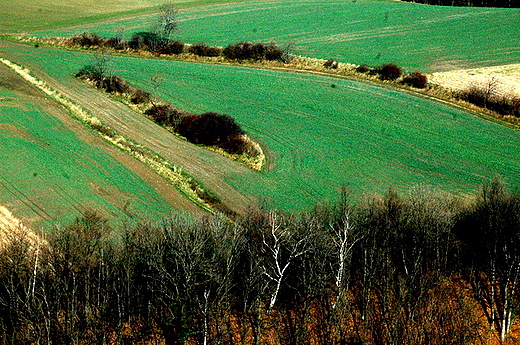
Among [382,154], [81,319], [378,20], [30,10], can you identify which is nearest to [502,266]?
[382,154]

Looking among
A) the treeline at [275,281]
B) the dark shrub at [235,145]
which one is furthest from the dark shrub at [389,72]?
the treeline at [275,281]

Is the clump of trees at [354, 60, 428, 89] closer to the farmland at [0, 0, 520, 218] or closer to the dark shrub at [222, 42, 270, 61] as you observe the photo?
the farmland at [0, 0, 520, 218]

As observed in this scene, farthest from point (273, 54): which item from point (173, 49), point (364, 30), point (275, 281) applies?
point (275, 281)

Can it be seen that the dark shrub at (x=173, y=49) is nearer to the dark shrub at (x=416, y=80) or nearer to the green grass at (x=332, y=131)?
the green grass at (x=332, y=131)

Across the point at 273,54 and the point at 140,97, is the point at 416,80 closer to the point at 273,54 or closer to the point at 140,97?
the point at 273,54

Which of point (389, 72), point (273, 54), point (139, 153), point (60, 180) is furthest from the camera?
point (273, 54)

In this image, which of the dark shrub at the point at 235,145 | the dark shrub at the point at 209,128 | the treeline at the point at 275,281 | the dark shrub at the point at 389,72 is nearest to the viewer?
the treeline at the point at 275,281
